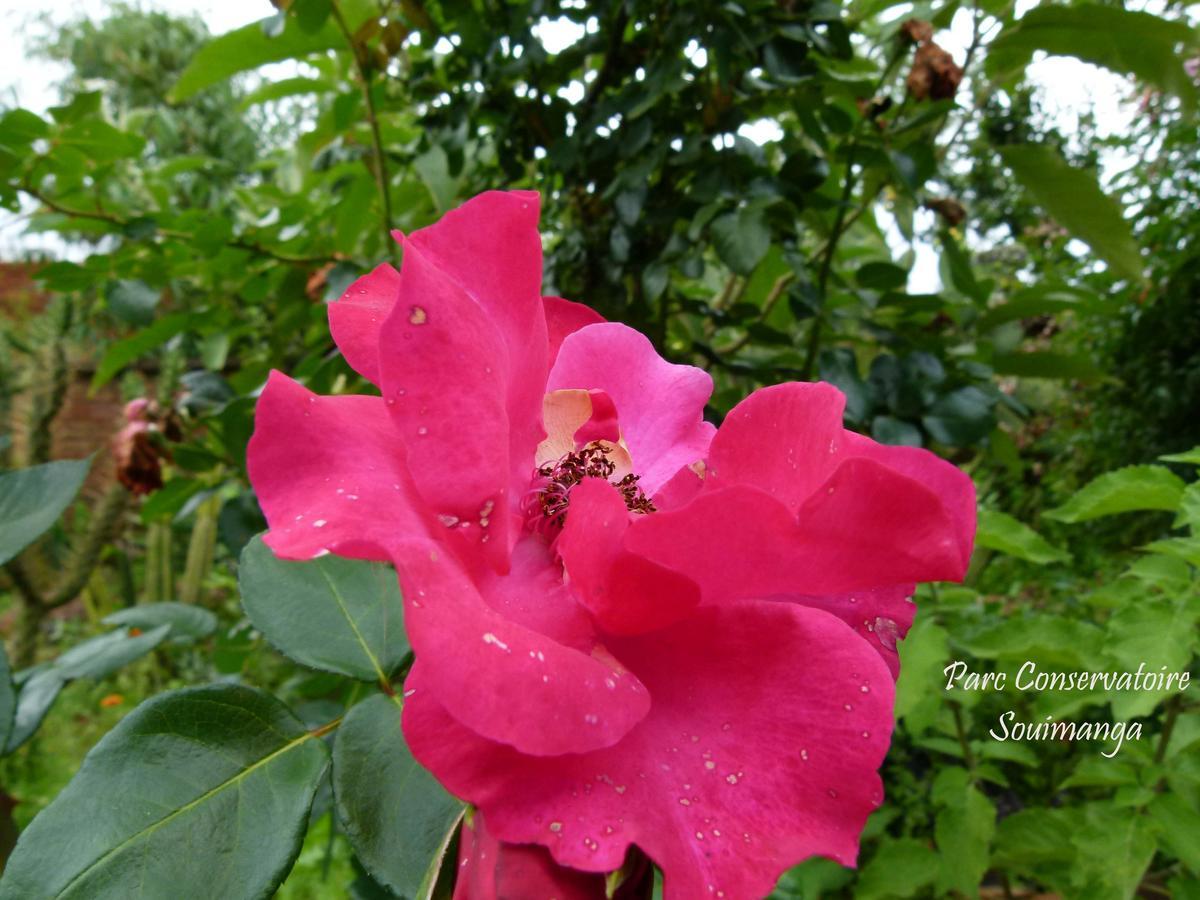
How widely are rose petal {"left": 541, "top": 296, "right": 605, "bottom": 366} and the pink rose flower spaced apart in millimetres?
87

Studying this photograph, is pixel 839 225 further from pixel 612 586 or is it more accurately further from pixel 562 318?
pixel 612 586

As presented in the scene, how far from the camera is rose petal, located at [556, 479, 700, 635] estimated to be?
26cm

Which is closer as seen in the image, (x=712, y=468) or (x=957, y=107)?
(x=712, y=468)

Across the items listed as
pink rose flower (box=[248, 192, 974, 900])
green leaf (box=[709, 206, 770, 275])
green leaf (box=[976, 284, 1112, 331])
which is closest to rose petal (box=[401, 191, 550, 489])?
pink rose flower (box=[248, 192, 974, 900])

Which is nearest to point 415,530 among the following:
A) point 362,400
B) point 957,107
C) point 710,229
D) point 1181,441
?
point 362,400

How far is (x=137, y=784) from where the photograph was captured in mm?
315

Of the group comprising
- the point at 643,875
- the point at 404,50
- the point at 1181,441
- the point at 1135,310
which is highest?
the point at 404,50

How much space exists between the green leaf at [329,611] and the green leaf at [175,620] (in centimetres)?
40

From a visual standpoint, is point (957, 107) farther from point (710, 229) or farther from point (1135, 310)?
point (1135, 310)

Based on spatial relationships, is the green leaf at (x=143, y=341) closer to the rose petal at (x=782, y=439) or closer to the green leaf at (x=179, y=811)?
the green leaf at (x=179, y=811)

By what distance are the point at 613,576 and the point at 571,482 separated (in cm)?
10

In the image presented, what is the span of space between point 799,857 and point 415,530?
153 millimetres

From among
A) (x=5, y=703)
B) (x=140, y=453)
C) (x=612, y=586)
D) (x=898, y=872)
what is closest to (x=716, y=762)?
(x=612, y=586)

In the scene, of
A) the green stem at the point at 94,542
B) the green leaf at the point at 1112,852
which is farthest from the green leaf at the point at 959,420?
the green stem at the point at 94,542
